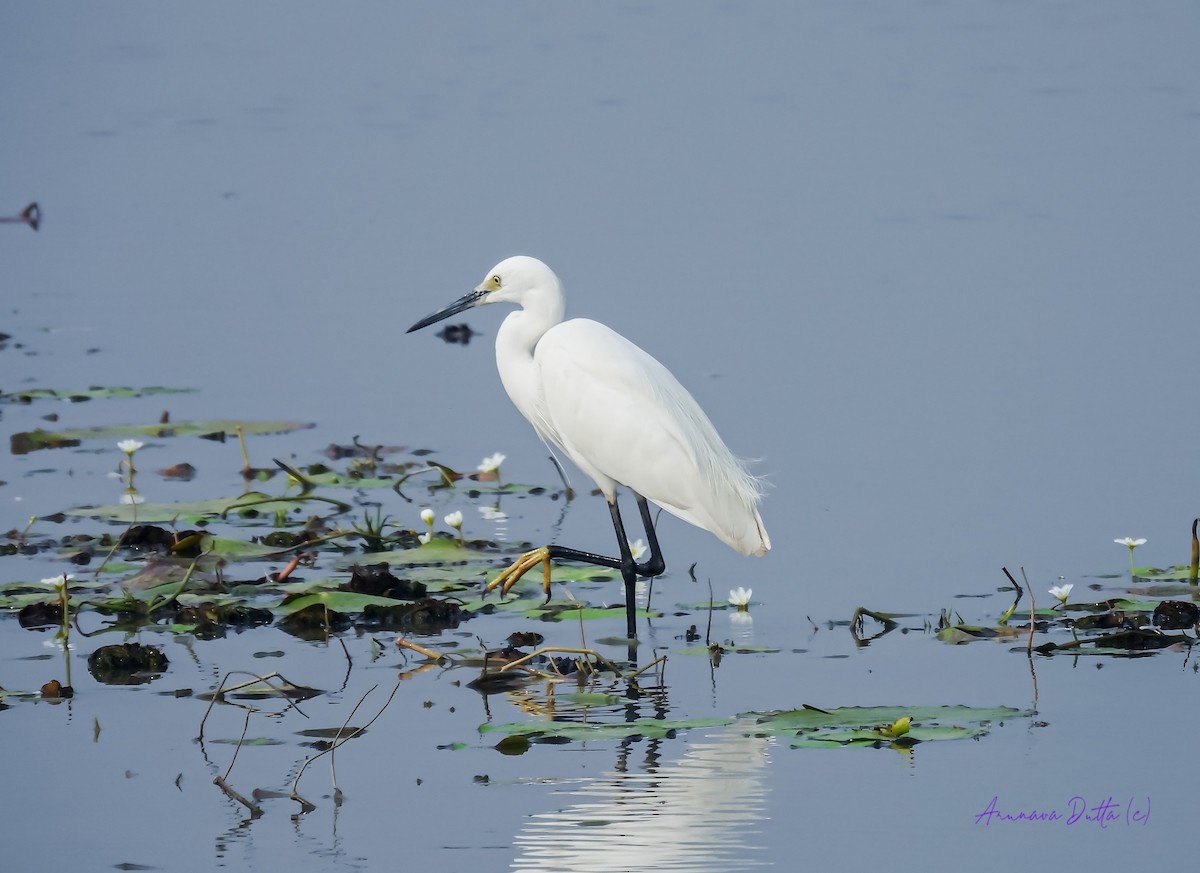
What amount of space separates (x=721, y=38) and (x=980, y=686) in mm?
14020

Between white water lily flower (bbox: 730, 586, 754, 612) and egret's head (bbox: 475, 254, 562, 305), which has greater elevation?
egret's head (bbox: 475, 254, 562, 305)

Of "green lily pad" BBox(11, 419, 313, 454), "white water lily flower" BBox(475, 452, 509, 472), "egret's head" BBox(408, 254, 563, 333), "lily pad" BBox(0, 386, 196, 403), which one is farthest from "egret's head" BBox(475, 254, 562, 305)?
"lily pad" BBox(0, 386, 196, 403)

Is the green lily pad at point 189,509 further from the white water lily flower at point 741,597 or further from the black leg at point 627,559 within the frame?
the white water lily flower at point 741,597

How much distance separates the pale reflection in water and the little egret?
4.32 feet

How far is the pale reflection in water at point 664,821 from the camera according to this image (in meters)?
4.11

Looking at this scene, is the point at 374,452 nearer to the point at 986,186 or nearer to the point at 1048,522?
the point at 1048,522

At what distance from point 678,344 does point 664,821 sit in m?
5.19

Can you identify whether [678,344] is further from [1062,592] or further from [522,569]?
[1062,592]

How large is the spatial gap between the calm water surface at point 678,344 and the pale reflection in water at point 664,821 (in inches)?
0.5

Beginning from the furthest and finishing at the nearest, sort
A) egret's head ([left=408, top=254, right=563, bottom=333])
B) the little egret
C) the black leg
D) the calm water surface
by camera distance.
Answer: egret's head ([left=408, top=254, right=563, bottom=333]), the little egret, the black leg, the calm water surface

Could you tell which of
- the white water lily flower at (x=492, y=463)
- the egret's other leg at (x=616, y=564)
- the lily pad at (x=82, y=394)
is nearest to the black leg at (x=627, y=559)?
the egret's other leg at (x=616, y=564)

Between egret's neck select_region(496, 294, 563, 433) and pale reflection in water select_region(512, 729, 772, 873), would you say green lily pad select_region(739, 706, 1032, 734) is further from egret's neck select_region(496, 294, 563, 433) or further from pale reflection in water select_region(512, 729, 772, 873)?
egret's neck select_region(496, 294, 563, 433)

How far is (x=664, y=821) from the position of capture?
4.31m

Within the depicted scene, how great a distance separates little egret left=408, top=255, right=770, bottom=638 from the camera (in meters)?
6.11
